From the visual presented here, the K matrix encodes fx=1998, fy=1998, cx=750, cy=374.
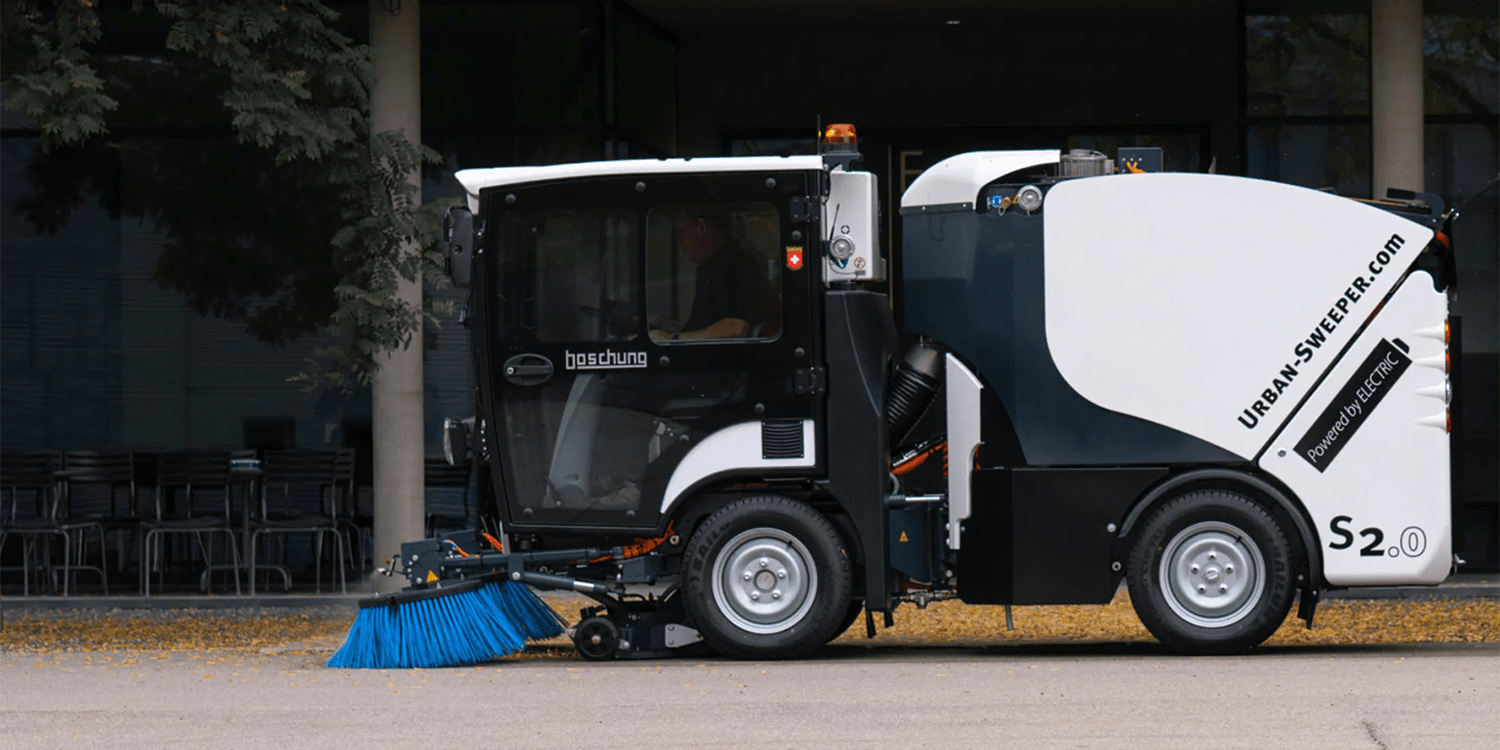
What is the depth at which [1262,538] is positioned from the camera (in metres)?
9.05

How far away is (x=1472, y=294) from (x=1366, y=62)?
6.44 ft

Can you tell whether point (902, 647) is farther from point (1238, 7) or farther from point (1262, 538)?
point (1238, 7)

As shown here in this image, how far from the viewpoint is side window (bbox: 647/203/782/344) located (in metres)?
9.09

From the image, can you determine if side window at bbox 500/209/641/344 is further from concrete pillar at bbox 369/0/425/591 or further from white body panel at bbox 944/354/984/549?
concrete pillar at bbox 369/0/425/591

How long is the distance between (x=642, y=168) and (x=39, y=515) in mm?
7244

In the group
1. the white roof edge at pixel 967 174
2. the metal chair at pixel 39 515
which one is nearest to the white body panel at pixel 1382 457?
the white roof edge at pixel 967 174

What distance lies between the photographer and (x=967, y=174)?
30.7 feet

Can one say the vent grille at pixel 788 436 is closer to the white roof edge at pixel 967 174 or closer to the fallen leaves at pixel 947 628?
the white roof edge at pixel 967 174

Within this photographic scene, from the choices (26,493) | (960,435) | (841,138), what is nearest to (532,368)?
(841,138)

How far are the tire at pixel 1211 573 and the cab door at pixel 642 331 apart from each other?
1664 millimetres

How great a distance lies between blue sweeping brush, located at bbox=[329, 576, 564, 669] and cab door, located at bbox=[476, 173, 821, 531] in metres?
0.53

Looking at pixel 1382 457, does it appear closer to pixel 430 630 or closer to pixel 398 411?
pixel 430 630

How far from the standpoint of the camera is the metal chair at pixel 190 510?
1416 centimetres

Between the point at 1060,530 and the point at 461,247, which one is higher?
the point at 461,247
